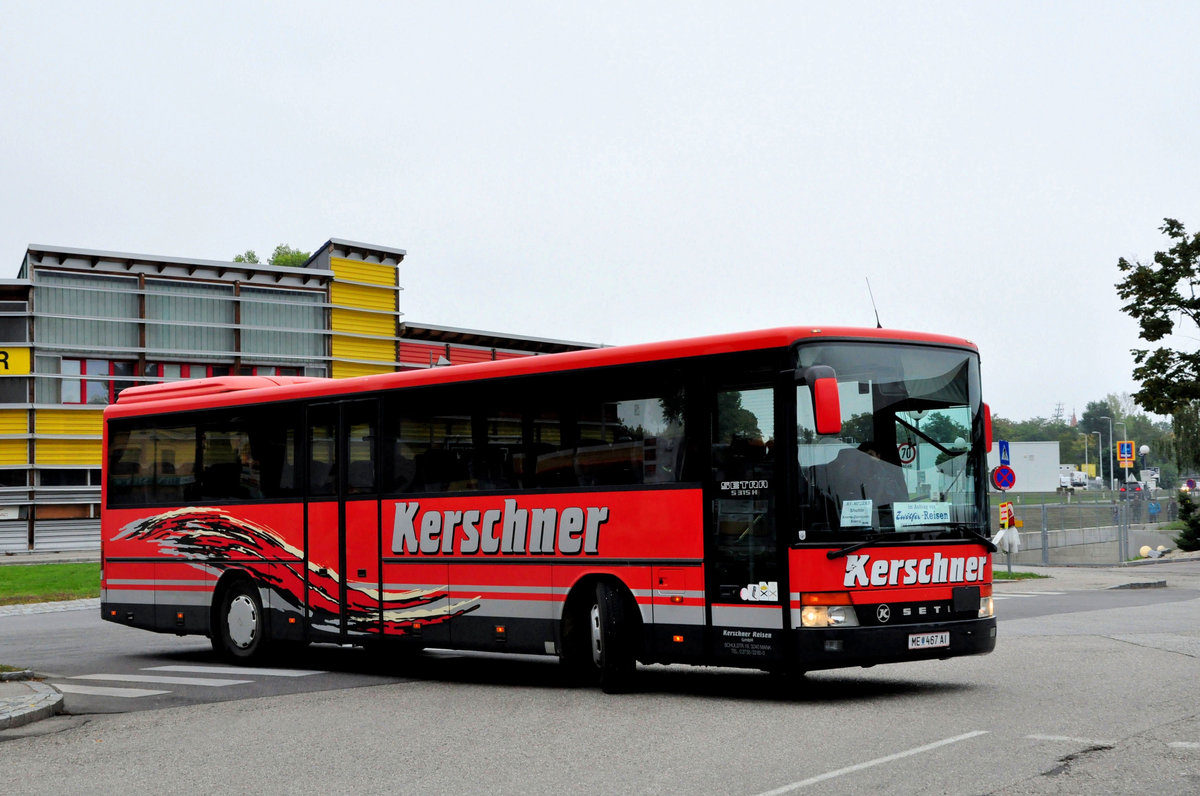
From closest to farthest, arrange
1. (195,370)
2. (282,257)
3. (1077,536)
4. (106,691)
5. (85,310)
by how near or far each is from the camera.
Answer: (106,691), (85,310), (195,370), (1077,536), (282,257)

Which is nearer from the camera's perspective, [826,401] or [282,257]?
[826,401]

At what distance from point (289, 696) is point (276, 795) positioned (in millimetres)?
4973

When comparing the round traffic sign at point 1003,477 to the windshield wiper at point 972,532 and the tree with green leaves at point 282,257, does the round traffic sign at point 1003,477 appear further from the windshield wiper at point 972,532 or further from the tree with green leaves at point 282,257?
the tree with green leaves at point 282,257

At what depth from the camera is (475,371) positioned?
1356 centimetres

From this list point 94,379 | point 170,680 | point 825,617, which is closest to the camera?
point 825,617

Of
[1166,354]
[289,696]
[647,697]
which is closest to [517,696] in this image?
[647,697]

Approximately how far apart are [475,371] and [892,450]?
439 cm

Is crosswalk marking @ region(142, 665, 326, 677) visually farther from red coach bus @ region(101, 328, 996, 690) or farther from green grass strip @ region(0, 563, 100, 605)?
green grass strip @ region(0, 563, 100, 605)

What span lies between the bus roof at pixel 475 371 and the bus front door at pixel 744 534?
459 millimetres

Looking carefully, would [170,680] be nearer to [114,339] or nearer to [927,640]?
[927,640]

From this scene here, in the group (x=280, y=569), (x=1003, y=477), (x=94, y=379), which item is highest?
(x=94, y=379)

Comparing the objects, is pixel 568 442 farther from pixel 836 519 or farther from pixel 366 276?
pixel 366 276

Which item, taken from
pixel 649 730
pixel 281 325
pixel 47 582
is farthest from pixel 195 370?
pixel 649 730

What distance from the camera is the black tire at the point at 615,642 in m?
11.9
